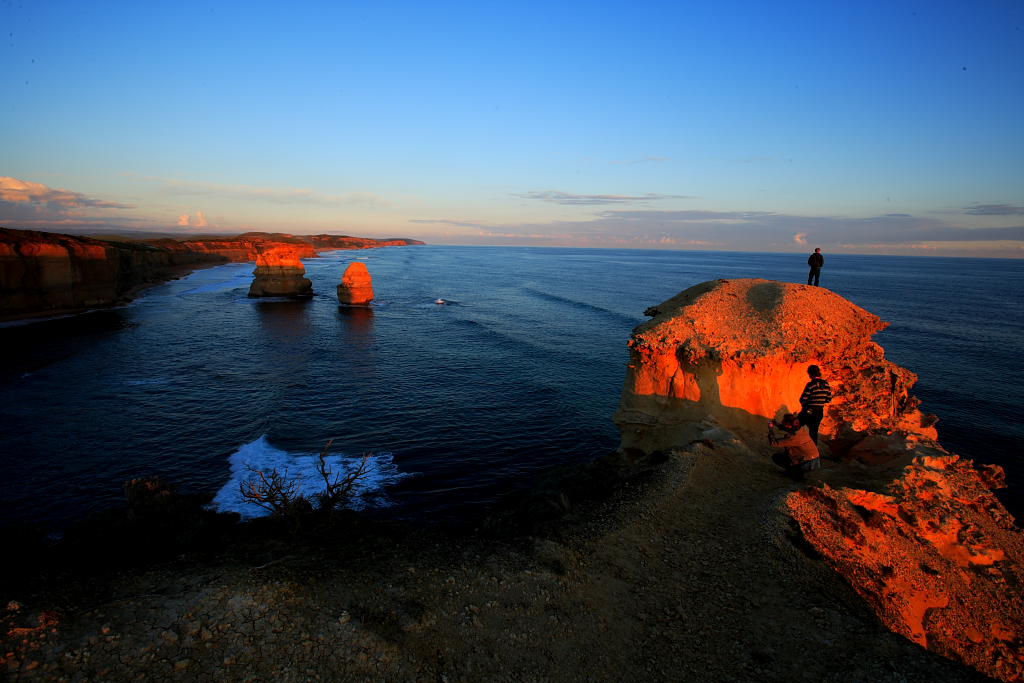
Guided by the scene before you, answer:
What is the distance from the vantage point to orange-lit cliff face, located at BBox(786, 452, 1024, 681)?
28.1 feet

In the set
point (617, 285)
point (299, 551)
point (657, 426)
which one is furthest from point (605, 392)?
point (617, 285)

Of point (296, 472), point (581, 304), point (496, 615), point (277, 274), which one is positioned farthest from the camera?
point (277, 274)

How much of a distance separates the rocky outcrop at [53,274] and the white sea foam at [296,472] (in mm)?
43997

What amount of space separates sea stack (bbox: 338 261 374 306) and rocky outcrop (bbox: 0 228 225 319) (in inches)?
1089

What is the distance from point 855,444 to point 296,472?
20338mm

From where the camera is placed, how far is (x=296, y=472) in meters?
18.7

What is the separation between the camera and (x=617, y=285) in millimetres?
90750

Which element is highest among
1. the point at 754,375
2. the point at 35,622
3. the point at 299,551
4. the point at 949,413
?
the point at 754,375

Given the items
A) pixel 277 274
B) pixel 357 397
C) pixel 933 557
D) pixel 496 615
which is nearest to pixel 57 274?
pixel 277 274

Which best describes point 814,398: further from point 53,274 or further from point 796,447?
point 53,274

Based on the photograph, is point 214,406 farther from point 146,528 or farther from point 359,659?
point 359,659

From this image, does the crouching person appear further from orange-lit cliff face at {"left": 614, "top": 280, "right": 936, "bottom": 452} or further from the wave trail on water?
the wave trail on water

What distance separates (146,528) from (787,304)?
21448 mm

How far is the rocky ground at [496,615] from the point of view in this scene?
690cm
